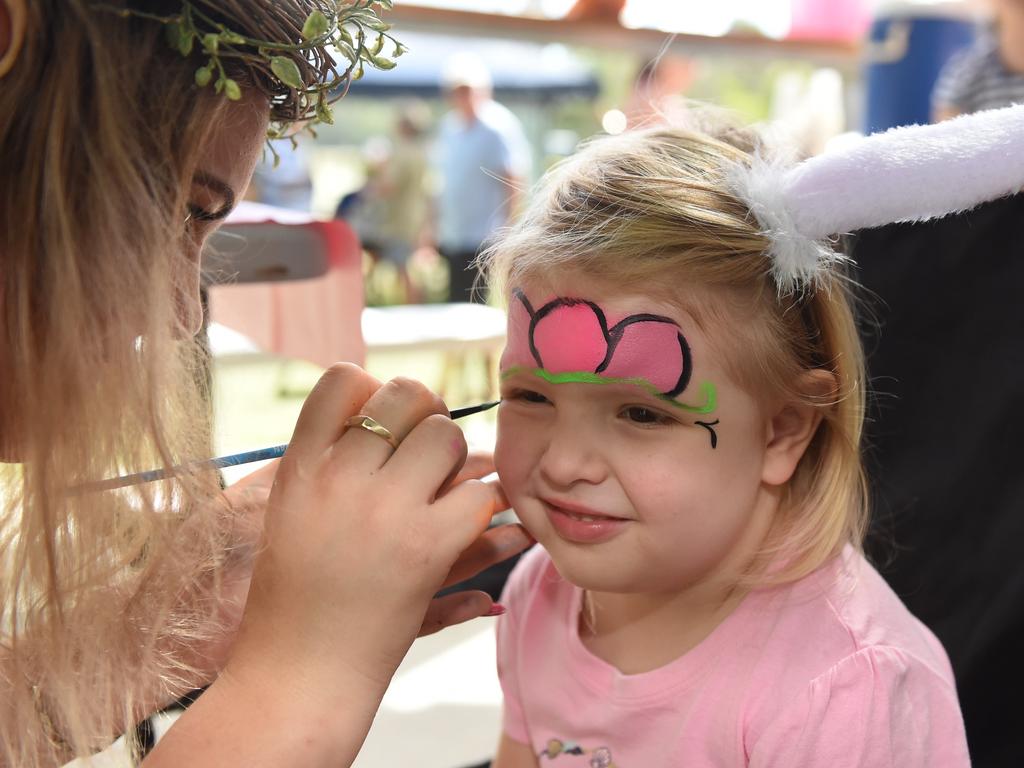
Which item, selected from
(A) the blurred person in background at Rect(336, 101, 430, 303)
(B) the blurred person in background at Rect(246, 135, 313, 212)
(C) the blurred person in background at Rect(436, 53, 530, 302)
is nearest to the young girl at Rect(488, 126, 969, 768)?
(B) the blurred person in background at Rect(246, 135, 313, 212)

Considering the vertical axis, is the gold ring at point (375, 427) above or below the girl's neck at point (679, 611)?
above

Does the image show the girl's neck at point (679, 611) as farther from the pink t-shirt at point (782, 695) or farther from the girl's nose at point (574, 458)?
the girl's nose at point (574, 458)

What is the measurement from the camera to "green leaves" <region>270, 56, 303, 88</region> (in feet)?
2.27

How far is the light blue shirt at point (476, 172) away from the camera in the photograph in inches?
169

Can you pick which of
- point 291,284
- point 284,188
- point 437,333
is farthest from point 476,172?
point 291,284

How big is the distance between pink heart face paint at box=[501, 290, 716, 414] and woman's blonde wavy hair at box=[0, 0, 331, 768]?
0.30 meters

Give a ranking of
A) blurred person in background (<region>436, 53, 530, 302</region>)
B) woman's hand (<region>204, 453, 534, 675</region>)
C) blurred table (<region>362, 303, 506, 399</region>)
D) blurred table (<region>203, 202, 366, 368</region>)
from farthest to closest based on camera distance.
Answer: blurred person in background (<region>436, 53, 530, 302</region>) → blurred table (<region>362, 303, 506, 399</region>) → blurred table (<region>203, 202, 366, 368</region>) → woman's hand (<region>204, 453, 534, 675</region>)

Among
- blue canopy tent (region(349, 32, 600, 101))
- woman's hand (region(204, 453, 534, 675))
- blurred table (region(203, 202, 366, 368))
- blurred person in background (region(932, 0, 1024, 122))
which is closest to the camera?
woman's hand (region(204, 453, 534, 675))

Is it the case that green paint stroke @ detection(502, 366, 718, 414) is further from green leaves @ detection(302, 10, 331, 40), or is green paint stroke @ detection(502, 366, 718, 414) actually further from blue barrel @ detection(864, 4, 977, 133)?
blue barrel @ detection(864, 4, 977, 133)

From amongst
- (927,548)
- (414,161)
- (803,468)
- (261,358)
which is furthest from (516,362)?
(414,161)

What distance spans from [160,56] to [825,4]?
2987 mm

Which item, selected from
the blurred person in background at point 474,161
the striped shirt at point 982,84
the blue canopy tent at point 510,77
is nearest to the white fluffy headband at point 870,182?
the striped shirt at point 982,84

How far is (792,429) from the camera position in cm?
89

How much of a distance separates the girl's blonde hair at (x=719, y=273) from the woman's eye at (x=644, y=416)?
0.24 ft
